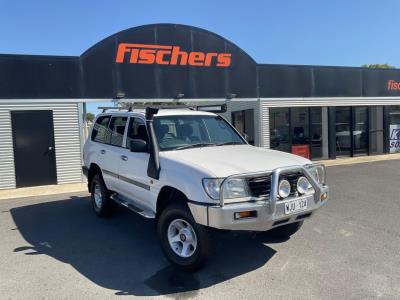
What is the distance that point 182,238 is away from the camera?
4.80 meters

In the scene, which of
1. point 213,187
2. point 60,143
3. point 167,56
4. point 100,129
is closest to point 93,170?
point 100,129

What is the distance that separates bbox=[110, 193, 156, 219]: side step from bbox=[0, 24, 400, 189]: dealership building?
6.48m

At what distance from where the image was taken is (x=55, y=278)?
4.63m

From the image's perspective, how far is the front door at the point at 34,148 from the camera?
39.5 ft

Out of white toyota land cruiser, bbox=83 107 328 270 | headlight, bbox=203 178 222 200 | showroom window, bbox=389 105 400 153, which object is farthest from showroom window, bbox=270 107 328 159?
headlight, bbox=203 178 222 200

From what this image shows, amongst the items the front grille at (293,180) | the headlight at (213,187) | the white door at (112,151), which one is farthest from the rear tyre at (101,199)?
the front grille at (293,180)

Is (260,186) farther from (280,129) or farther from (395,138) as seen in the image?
(395,138)

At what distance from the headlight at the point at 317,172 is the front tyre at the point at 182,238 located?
1.65 m

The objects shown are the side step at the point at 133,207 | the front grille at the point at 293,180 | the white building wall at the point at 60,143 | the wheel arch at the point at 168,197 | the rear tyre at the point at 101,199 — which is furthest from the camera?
the white building wall at the point at 60,143

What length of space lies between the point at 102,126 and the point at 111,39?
6456mm

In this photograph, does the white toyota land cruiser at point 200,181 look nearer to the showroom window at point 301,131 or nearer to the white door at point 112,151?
the white door at point 112,151

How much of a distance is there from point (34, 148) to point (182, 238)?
9.05 meters

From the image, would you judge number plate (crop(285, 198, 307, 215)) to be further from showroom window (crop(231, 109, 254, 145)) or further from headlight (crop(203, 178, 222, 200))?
showroom window (crop(231, 109, 254, 145))

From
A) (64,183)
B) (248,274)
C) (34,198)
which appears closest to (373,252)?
(248,274)
